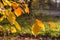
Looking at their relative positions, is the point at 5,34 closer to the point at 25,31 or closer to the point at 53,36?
the point at 25,31

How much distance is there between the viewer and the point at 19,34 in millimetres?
6457

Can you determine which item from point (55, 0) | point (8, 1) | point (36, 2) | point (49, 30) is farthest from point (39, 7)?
point (8, 1)

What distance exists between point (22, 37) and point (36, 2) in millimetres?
5751

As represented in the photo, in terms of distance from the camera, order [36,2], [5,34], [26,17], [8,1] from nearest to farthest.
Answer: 1. [8,1]
2. [5,34]
3. [26,17]
4. [36,2]

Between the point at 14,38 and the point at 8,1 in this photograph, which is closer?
the point at 8,1

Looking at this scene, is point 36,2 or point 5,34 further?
point 36,2

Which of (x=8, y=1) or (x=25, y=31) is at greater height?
(x=8, y=1)

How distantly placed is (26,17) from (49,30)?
9.85 feet

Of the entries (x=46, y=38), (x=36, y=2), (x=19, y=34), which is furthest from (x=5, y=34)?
(x=36, y=2)

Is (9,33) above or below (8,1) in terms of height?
below

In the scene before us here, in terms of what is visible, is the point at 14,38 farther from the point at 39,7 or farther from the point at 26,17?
the point at 39,7

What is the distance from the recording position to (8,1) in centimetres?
219

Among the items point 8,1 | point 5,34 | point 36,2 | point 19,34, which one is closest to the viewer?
point 8,1

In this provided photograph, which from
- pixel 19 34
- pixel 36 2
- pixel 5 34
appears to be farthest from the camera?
pixel 36 2
